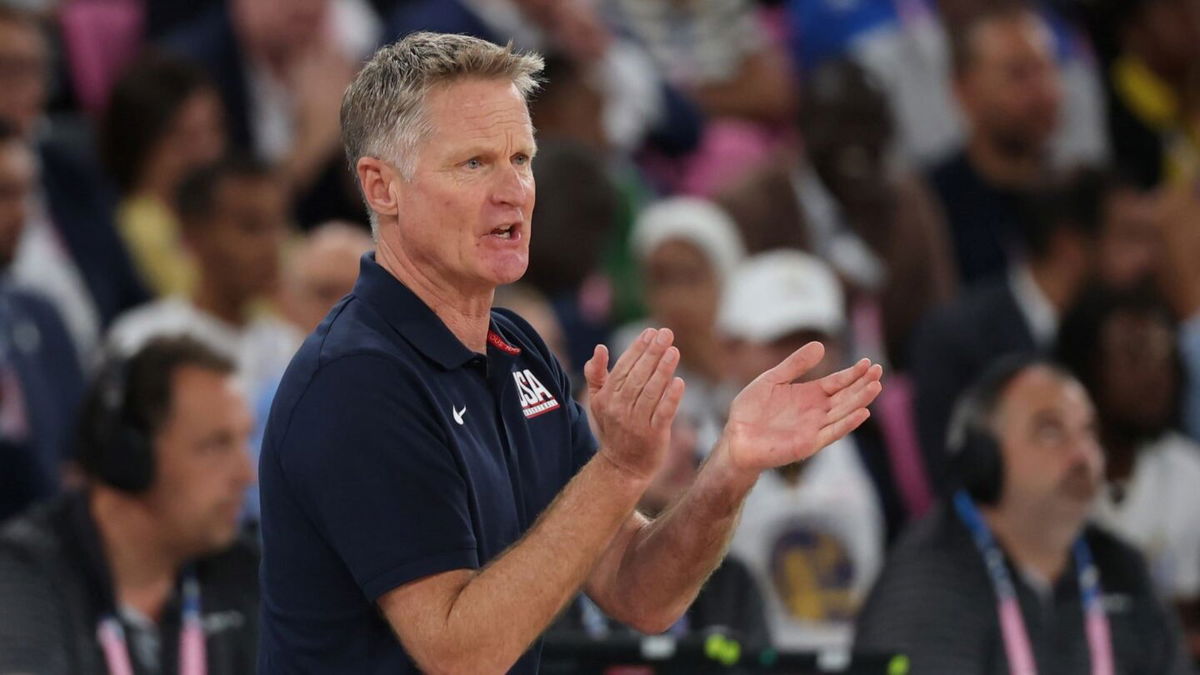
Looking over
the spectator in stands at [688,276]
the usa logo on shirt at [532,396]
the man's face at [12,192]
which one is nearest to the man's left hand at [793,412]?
the usa logo on shirt at [532,396]

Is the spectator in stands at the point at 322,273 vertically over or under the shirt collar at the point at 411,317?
under

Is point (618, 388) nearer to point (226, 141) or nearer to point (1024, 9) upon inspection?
point (226, 141)

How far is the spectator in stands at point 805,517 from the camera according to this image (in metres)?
5.66

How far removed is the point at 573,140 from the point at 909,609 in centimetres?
241

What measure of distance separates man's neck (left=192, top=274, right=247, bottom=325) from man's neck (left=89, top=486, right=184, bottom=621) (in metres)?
1.49

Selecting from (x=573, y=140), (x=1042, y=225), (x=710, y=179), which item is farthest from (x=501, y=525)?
(x=710, y=179)

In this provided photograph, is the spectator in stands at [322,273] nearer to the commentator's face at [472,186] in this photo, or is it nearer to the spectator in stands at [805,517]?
the spectator in stands at [805,517]

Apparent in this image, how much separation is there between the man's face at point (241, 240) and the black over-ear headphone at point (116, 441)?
1.41m

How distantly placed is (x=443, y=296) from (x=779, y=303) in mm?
3491

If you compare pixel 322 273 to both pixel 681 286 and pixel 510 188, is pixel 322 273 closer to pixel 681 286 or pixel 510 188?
pixel 681 286

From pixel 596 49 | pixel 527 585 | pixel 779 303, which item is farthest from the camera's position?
pixel 596 49

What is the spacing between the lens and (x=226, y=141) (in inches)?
280

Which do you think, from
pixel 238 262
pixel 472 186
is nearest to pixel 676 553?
pixel 472 186

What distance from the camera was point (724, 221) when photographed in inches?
276
